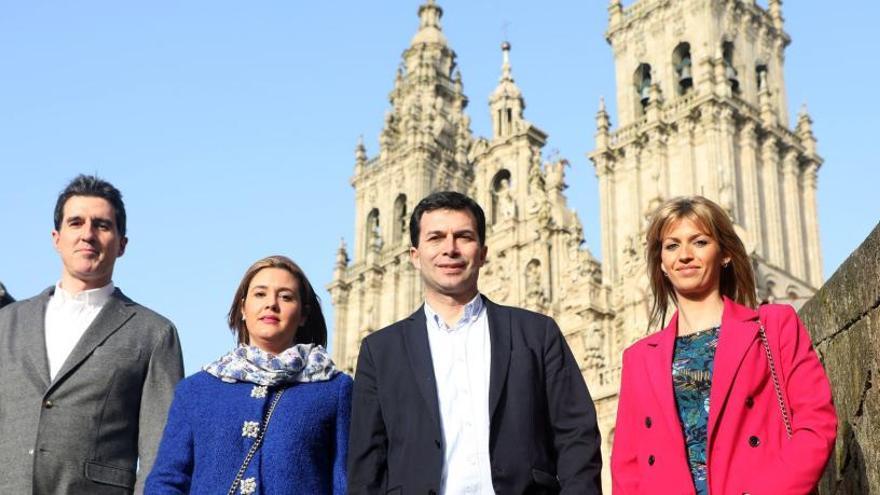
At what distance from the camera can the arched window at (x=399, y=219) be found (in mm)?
42344

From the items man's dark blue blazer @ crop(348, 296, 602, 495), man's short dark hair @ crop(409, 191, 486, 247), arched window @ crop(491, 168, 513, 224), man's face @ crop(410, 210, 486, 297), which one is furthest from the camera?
arched window @ crop(491, 168, 513, 224)

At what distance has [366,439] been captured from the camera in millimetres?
4504

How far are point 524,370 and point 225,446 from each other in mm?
1430

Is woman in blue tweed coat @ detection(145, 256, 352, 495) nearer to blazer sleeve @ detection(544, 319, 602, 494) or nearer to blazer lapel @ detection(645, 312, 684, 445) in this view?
blazer sleeve @ detection(544, 319, 602, 494)

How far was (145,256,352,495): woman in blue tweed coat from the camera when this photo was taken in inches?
A: 182

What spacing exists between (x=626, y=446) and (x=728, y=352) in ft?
2.05

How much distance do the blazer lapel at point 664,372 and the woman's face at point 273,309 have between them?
173 centimetres

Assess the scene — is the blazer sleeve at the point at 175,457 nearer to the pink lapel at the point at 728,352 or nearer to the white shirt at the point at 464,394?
the white shirt at the point at 464,394

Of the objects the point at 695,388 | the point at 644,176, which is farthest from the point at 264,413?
the point at 644,176

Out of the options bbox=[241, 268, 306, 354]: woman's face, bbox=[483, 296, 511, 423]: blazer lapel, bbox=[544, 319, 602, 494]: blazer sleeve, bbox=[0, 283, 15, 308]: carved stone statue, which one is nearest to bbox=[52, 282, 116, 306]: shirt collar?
bbox=[0, 283, 15, 308]: carved stone statue

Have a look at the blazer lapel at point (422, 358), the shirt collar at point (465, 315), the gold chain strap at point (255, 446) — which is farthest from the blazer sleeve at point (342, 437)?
the shirt collar at point (465, 315)

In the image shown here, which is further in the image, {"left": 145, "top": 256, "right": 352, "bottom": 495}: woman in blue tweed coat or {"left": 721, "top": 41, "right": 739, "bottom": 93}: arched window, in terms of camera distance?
{"left": 721, "top": 41, "right": 739, "bottom": 93}: arched window

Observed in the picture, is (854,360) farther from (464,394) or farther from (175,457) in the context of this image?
(175,457)

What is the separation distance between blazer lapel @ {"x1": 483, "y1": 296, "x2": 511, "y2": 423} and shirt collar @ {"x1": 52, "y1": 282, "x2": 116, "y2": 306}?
86.1 inches
